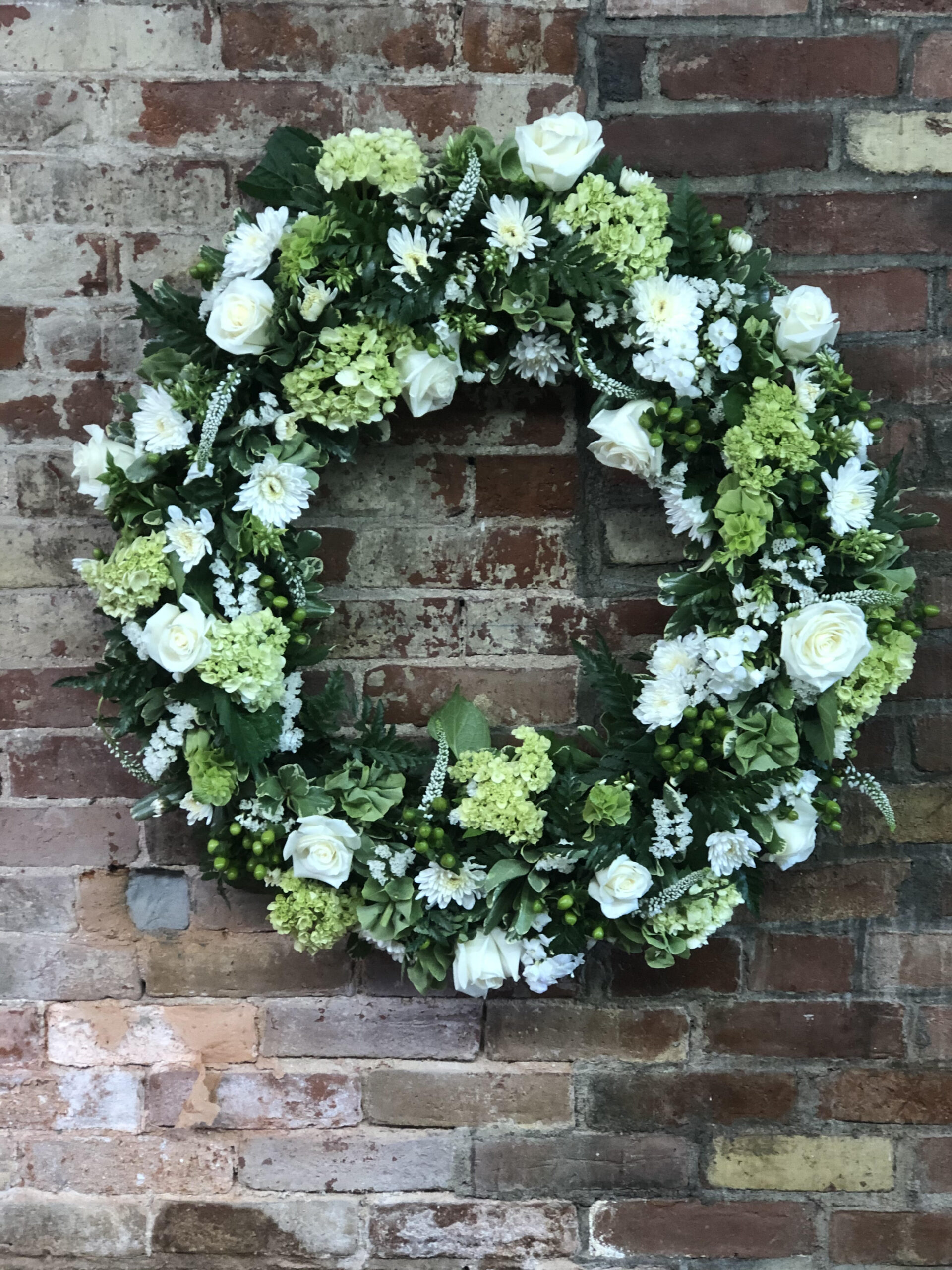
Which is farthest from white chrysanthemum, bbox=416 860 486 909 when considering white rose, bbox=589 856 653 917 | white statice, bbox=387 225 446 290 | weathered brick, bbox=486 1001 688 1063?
white statice, bbox=387 225 446 290

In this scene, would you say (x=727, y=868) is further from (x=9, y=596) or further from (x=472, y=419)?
(x=9, y=596)

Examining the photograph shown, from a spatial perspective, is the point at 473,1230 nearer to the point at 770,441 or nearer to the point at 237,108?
the point at 770,441

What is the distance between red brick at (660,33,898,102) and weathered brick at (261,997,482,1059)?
1094mm

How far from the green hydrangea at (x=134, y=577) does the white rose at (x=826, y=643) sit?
2.06ft

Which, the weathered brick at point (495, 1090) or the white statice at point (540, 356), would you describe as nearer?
the white statice at point (540, 356)

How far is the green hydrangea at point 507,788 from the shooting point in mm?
987

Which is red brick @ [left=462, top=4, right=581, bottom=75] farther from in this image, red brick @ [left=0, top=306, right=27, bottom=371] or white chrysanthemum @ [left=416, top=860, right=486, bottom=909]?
white chrysanthemum @ [left=416, top=860, right=486, bottom=909]

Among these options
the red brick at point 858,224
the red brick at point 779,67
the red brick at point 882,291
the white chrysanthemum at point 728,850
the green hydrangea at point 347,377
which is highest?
the red brick at point 779,67

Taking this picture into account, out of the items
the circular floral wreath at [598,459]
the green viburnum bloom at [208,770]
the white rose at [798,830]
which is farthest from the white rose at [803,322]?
the green viburnum bloom at [208,770]

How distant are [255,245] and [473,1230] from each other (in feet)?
3.77

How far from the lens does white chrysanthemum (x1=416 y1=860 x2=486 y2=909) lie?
1.00 meters

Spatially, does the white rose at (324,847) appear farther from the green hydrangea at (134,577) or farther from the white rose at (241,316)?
the white rose at (241,316)

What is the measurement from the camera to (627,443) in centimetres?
99

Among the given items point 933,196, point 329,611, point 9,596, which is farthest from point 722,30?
point 9,596
